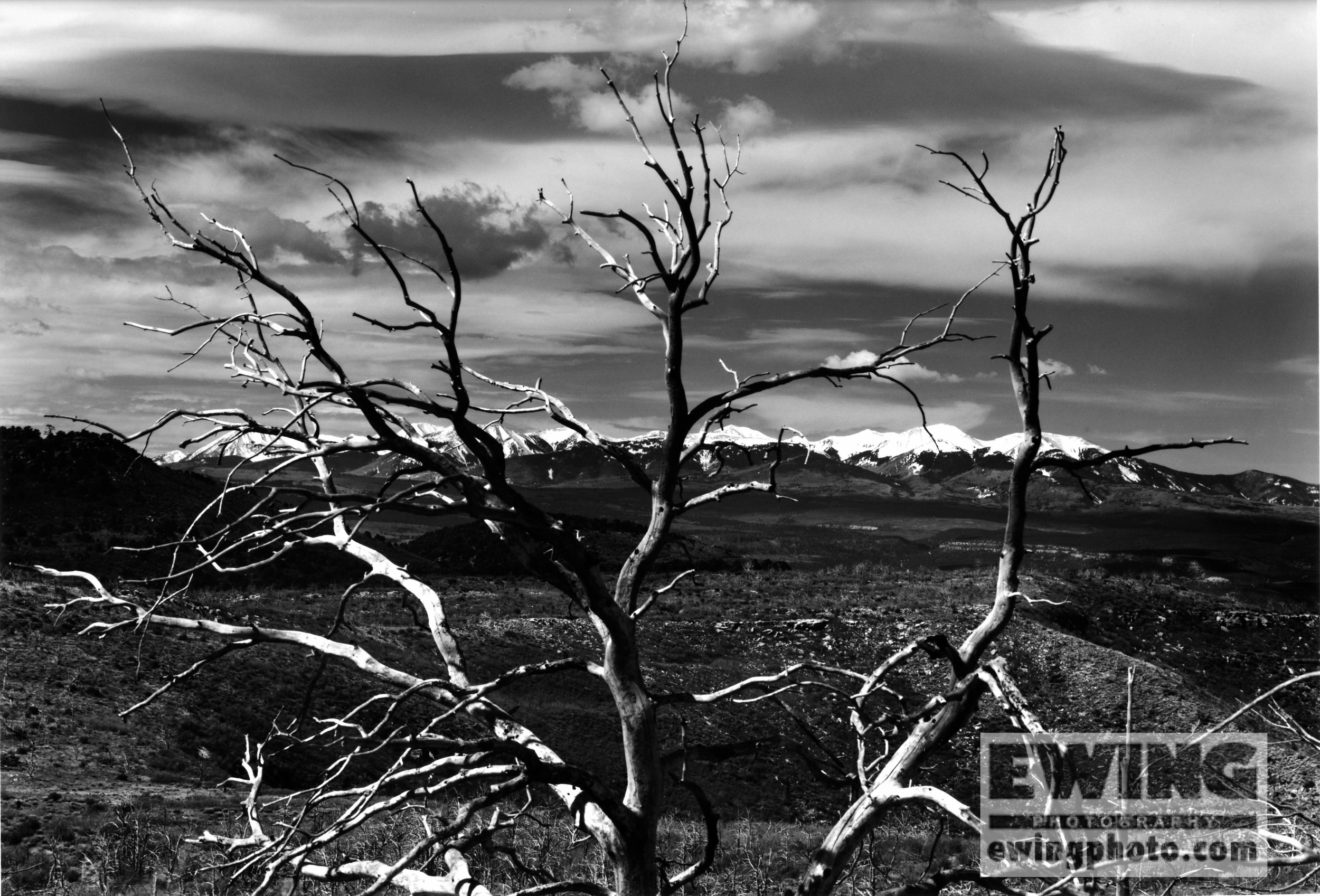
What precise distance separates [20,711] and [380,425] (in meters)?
19.7

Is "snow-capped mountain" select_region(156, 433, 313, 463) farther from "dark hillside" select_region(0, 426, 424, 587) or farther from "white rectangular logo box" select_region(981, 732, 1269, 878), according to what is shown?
"dark hillside" select_region(0, 426, 424, 587)

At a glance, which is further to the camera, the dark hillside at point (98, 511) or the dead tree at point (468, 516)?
the dark hillside at point (98, 511)

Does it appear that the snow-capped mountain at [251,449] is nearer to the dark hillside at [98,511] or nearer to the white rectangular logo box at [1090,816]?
the white rectangular logo box at [1090,816]

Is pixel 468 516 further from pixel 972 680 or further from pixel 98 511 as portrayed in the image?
pixel 98 511

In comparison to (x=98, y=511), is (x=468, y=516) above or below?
above

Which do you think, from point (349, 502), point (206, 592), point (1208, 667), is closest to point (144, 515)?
point (206, 592)

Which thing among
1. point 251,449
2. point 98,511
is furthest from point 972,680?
point 98,511

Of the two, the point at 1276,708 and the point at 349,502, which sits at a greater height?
the point at 349,502

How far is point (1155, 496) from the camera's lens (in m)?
162

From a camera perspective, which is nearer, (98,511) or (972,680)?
(972,680)

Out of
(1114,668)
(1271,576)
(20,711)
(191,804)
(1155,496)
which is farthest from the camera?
(1155,496)

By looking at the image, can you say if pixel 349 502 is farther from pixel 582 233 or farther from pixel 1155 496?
pixel 1155 496

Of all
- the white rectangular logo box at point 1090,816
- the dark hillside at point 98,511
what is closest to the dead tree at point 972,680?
the white rectangular logo box at point 1090,816

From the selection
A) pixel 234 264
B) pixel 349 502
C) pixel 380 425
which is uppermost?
pixel 234 264
